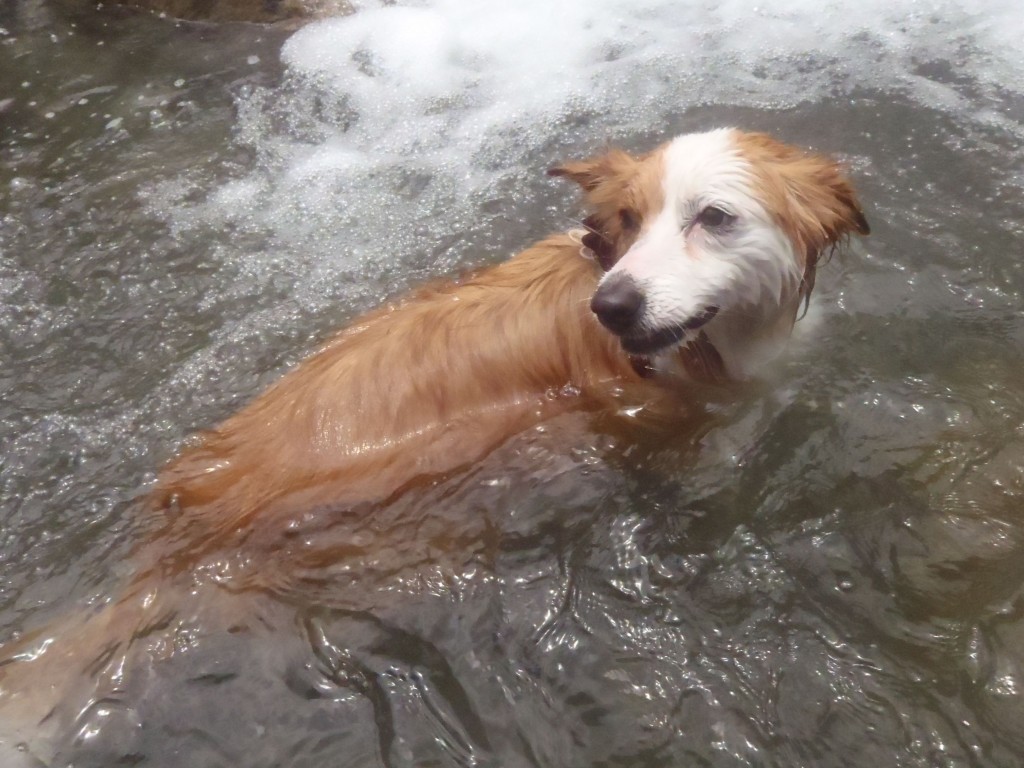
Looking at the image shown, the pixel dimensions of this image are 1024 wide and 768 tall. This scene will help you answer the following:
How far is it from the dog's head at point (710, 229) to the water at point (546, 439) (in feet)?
1.99

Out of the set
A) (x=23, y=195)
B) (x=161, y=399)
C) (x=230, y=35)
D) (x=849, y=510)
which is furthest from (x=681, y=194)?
(x=230, y=35)

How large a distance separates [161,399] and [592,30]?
4166mm

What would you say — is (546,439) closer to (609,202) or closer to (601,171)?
(609,202)

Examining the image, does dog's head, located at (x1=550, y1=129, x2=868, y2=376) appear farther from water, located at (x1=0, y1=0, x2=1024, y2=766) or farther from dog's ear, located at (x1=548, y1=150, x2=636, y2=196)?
water, located at (x1=0, y1=0, x2=1024, y2=766)

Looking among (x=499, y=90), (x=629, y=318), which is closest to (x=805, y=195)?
(x=629, y=318)

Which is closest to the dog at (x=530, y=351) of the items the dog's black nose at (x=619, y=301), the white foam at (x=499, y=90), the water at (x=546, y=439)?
the dog's black nose at (x=619, y=301)

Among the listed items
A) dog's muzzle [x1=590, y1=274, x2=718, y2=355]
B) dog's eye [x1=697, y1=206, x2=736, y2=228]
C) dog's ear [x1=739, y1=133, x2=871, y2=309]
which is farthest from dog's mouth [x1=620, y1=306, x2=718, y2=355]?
dog's ear [x1=739, y1=133, x2=871, y2=309]

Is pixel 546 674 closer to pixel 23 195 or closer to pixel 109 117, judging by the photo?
pixel 23 195

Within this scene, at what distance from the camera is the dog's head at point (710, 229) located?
8.02 ft

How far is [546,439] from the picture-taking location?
2.94 metres

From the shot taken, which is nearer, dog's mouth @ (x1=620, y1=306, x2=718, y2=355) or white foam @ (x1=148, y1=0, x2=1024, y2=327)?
dog's mouth @ (x1=620, y1=306, x2=718, y2=355)

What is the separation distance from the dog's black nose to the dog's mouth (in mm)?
90

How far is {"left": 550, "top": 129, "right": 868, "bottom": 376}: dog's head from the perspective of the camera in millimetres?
2443

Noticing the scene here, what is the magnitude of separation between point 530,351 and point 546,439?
0.33 meters
